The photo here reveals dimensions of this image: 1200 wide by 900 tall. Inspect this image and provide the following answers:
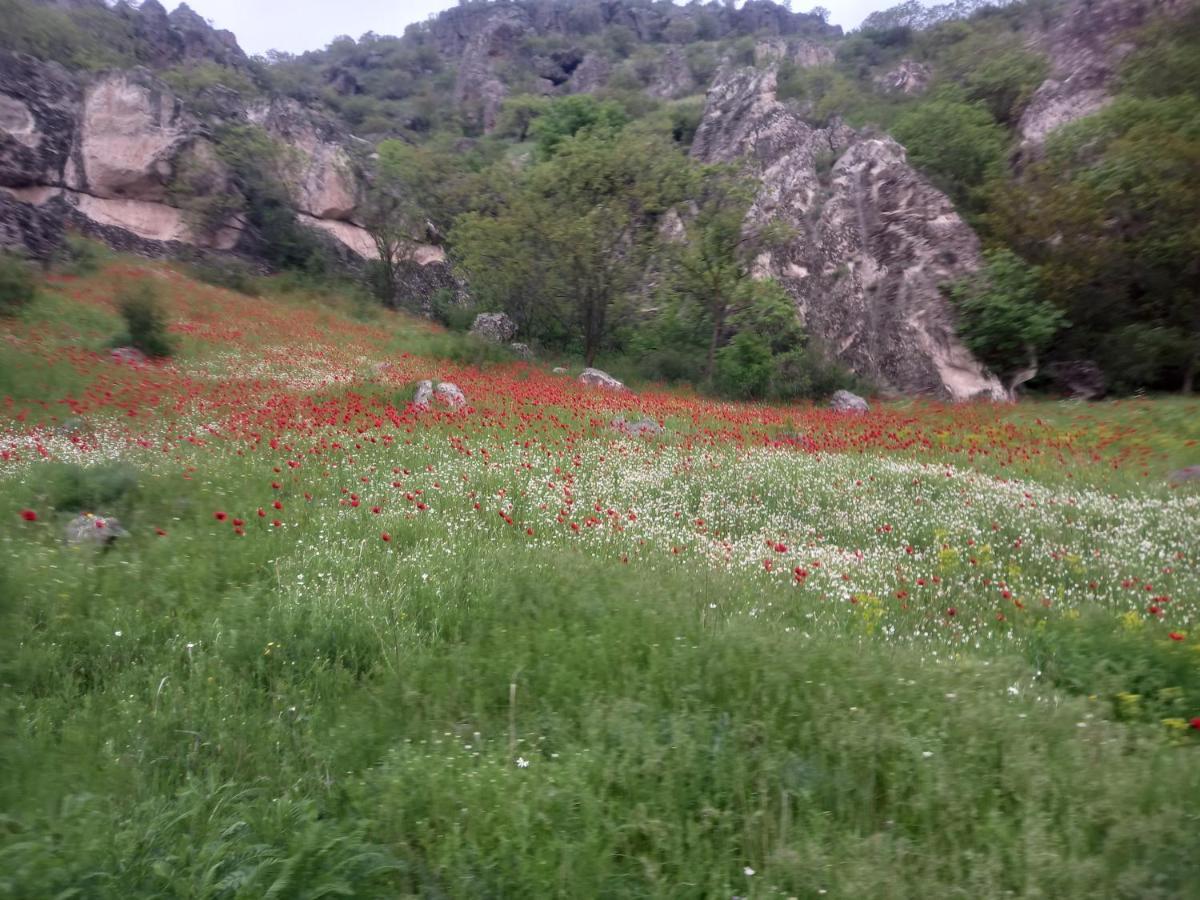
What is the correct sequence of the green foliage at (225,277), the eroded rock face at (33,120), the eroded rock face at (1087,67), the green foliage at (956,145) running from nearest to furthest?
the eroded rock face at (1087,67) → the green foliage at (956,145) → the eroded rock face at (33,120) → the green foliage at (225,277)

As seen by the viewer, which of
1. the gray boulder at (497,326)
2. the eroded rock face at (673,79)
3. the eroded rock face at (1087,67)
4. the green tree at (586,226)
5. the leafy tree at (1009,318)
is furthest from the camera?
the eroded rock face at (673,79)

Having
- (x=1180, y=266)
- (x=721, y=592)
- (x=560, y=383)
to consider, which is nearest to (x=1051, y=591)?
(x=721, y=592)

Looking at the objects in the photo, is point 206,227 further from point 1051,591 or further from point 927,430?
point 1051,591

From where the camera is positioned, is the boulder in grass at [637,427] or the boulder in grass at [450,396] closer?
the boulder in grass at [637,427]

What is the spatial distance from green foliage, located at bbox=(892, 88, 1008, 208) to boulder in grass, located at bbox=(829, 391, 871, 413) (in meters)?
14.0

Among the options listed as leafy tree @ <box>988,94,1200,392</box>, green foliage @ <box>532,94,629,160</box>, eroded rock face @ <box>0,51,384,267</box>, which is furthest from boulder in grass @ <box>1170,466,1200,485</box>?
green foliage @ <box>532,94,629,160</box>

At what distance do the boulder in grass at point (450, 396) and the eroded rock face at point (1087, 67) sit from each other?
89.9 feet

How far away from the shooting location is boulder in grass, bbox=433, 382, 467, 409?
13.2 meters

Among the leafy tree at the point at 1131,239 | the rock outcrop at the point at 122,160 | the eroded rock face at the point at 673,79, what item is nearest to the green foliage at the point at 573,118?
the rock outcrop at the point at 122,160

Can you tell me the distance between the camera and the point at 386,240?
123 ft

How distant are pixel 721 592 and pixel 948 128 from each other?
34.8 metres

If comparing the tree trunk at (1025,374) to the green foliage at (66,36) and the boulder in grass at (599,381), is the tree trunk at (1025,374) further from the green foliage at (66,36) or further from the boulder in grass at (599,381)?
the green foliage at (66,36)

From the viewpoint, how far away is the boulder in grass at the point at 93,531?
17.7 feet

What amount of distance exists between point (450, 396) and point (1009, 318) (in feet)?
58.1
